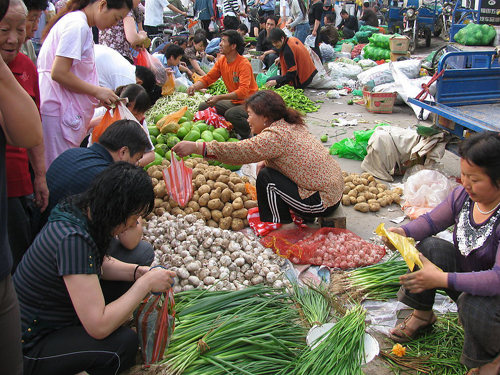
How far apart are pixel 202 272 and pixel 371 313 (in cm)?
110

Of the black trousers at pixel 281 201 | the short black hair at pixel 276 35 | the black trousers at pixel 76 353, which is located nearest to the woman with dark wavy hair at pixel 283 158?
the black trousers at pixel 281 201

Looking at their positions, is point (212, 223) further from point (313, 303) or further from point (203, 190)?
point (313, 303)

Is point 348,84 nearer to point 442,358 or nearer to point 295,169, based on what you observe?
point 295,169

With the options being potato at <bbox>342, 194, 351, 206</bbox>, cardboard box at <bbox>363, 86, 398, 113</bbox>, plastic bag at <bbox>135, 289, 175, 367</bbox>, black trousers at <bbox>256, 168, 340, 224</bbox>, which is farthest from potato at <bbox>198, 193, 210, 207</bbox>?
cardboard box at <bbox>363, 86, 398, 113</bbox>

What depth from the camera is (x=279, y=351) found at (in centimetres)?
217

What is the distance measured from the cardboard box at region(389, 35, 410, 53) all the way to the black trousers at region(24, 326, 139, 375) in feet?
33.5

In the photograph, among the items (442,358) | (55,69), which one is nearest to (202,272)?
(442,358)

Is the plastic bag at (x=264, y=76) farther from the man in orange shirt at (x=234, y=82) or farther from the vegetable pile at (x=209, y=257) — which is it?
the vegetable pile at (x=209, y=257)

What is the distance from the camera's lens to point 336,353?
84.0 inches

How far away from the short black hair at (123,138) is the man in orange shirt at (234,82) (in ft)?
10.1

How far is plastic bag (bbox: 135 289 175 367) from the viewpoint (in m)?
2.05

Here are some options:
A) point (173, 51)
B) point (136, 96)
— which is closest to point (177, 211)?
point (136, 96)

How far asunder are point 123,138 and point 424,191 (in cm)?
290

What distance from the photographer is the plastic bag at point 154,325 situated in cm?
205
